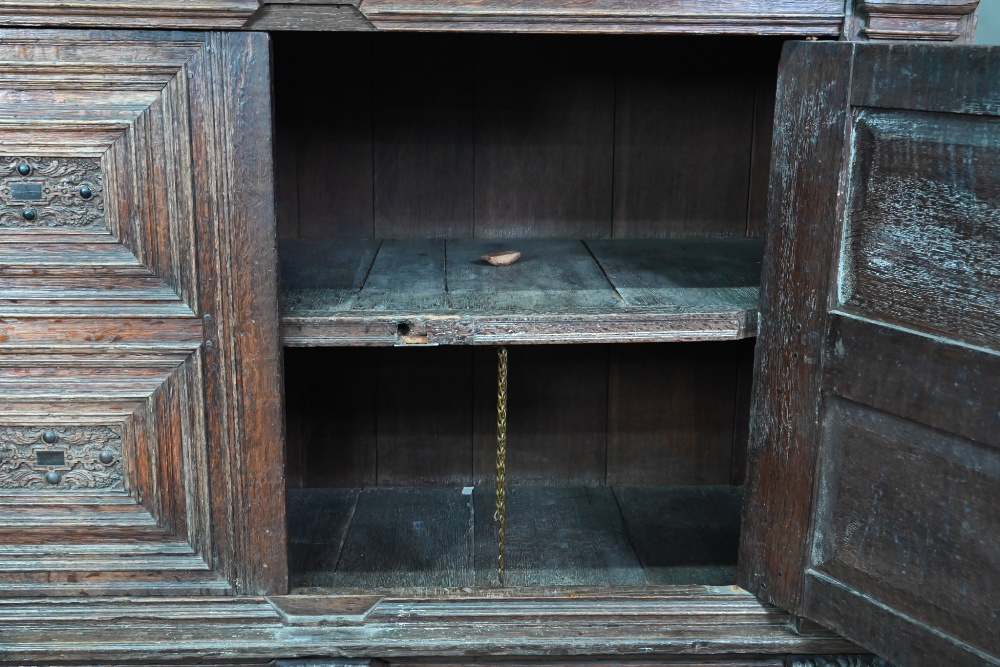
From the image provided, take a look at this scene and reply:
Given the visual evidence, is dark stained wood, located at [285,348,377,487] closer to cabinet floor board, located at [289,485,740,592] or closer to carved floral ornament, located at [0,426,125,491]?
cabinet floor board, located at [289,485,740,592]

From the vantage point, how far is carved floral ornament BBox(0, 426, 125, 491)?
1067 millimetres

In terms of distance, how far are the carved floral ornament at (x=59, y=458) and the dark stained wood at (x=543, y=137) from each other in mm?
669

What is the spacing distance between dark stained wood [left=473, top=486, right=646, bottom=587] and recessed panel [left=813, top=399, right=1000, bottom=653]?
343mm

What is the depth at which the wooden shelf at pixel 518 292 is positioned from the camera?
3.56ft

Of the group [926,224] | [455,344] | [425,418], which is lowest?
[425,418]

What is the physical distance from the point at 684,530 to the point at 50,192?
3.14ft

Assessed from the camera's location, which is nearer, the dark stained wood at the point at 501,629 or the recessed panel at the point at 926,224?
the recessed panel at the point at 926,224

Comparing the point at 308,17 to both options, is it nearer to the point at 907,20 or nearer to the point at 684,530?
the point at 907,20

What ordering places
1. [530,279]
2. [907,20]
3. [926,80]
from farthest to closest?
1. [530,279]
2. [907,20]
3. [926,80]

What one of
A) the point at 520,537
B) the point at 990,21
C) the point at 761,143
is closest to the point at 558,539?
the point at 520,537

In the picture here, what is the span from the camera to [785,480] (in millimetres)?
1073

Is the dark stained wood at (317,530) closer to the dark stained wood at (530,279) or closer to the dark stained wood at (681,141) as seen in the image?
the dark stained wood at (530,279)

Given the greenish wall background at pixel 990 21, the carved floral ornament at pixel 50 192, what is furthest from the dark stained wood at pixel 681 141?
the carved floral ornament at pixel 50 192

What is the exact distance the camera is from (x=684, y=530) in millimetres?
1483
